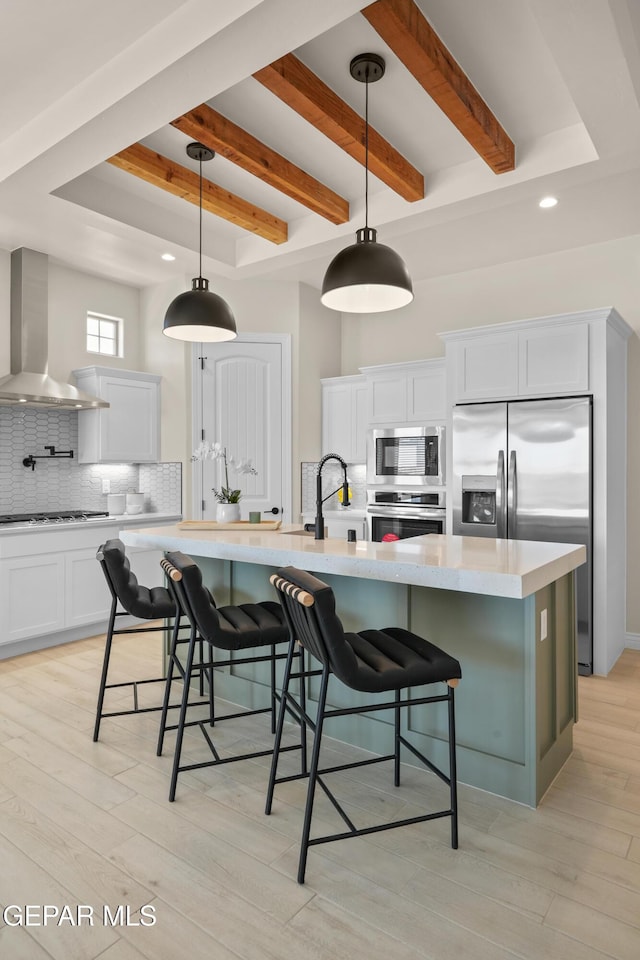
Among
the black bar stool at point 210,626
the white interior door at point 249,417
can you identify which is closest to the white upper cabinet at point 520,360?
the white interior door at point 249,417

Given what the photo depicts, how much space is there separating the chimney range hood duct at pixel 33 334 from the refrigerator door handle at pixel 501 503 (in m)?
3.29

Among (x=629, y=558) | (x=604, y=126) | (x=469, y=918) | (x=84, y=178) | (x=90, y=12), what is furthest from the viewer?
(x=629, y=558)

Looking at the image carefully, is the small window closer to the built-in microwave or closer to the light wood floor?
the built-in microwave

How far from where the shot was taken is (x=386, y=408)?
5219 millimetres

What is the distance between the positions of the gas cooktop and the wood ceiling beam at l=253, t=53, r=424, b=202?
332 cm

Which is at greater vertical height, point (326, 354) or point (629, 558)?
point (326, 354)

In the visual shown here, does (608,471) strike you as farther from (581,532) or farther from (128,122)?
(128,122)

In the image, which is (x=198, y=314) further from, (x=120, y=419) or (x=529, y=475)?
(x=529, y=475)

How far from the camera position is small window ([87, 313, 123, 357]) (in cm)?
555

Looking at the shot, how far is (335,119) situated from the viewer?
122 inches

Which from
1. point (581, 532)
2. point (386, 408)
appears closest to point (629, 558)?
point (581, 532)

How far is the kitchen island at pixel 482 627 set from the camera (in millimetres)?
2281

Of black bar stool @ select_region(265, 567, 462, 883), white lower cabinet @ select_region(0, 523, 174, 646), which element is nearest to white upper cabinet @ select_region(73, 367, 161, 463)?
white lower cabinet @ select_region(0, 523, 174, 646)

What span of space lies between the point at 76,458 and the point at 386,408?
2824mm
